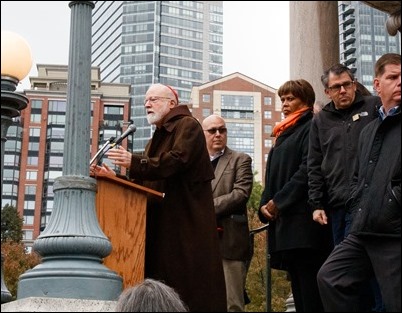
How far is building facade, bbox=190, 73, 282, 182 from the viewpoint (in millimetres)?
104188

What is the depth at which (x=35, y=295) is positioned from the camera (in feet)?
17.0

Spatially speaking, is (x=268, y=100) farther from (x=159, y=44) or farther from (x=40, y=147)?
(x=159, y=44)

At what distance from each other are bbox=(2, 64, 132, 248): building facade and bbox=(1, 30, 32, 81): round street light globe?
99561 millimetres

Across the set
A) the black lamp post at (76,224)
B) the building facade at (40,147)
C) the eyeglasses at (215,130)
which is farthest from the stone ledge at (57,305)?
the building facade at (40,147)

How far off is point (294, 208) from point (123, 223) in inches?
57.4

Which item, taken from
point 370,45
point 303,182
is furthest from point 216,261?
point 370,45

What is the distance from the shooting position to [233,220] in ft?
25.5

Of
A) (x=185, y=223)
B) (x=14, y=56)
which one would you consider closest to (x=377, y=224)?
(x=185, y=223)

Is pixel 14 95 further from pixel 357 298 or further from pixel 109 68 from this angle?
pixel 109 68

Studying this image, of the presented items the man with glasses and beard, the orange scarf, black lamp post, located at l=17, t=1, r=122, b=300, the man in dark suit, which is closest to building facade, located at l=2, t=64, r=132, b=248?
the man in dark suit

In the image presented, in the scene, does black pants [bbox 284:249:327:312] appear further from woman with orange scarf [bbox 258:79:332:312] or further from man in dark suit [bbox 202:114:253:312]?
man in dark suit [bbox 202:114:253:312]

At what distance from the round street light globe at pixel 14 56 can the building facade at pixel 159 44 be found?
15106cm

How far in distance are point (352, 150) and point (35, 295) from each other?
2648mm

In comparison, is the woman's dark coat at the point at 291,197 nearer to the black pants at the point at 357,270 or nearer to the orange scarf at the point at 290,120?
the orange scarf at the point at 290,120
